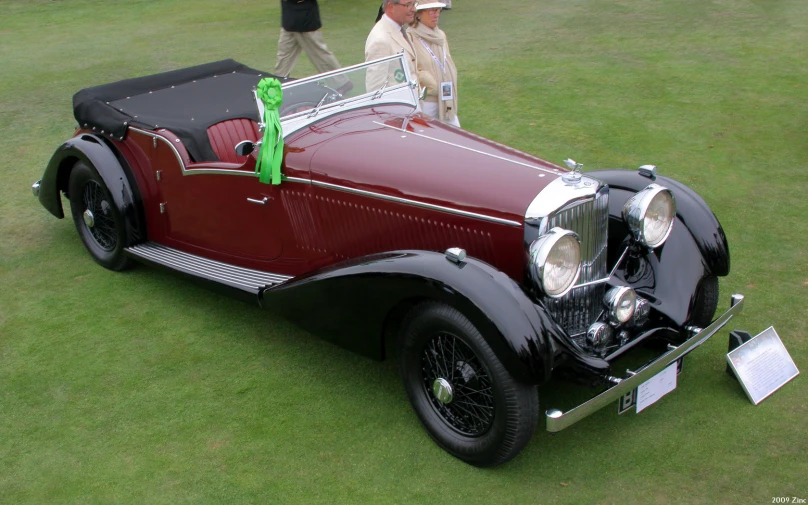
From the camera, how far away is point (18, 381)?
13.2 ft

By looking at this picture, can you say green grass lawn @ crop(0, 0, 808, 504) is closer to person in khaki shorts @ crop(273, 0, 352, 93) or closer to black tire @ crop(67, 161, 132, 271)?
black tire @ crop(67, 161, 132, 271)

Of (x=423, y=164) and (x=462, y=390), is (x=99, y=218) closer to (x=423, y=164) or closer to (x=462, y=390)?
(x=423, y=164)

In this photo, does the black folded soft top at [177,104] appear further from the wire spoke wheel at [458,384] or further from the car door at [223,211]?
the wire spoke wheel at [458,384]

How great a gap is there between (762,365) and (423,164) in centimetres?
193

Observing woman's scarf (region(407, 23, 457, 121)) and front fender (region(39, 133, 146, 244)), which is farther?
woman's scarf (region(407, 23, 457, 121))

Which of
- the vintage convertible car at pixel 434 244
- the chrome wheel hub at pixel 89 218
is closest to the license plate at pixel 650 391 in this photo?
the vintage convertible car at pixel 434 244

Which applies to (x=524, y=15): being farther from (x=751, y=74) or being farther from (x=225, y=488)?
(x=225, y=488)

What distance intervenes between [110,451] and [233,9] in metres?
11.7

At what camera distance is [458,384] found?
331cm

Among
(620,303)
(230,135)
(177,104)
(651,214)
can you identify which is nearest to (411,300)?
(620,303)

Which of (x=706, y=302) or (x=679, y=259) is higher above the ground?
(x=679, y=259)

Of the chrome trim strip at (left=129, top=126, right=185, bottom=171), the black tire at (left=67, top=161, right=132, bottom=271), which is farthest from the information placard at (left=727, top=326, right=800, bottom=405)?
the black tire at (left=67, top=161, right=132, bottom=271)

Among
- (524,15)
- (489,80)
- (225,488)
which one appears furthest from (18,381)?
(524,15)

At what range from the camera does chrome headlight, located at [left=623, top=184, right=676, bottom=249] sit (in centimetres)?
358
